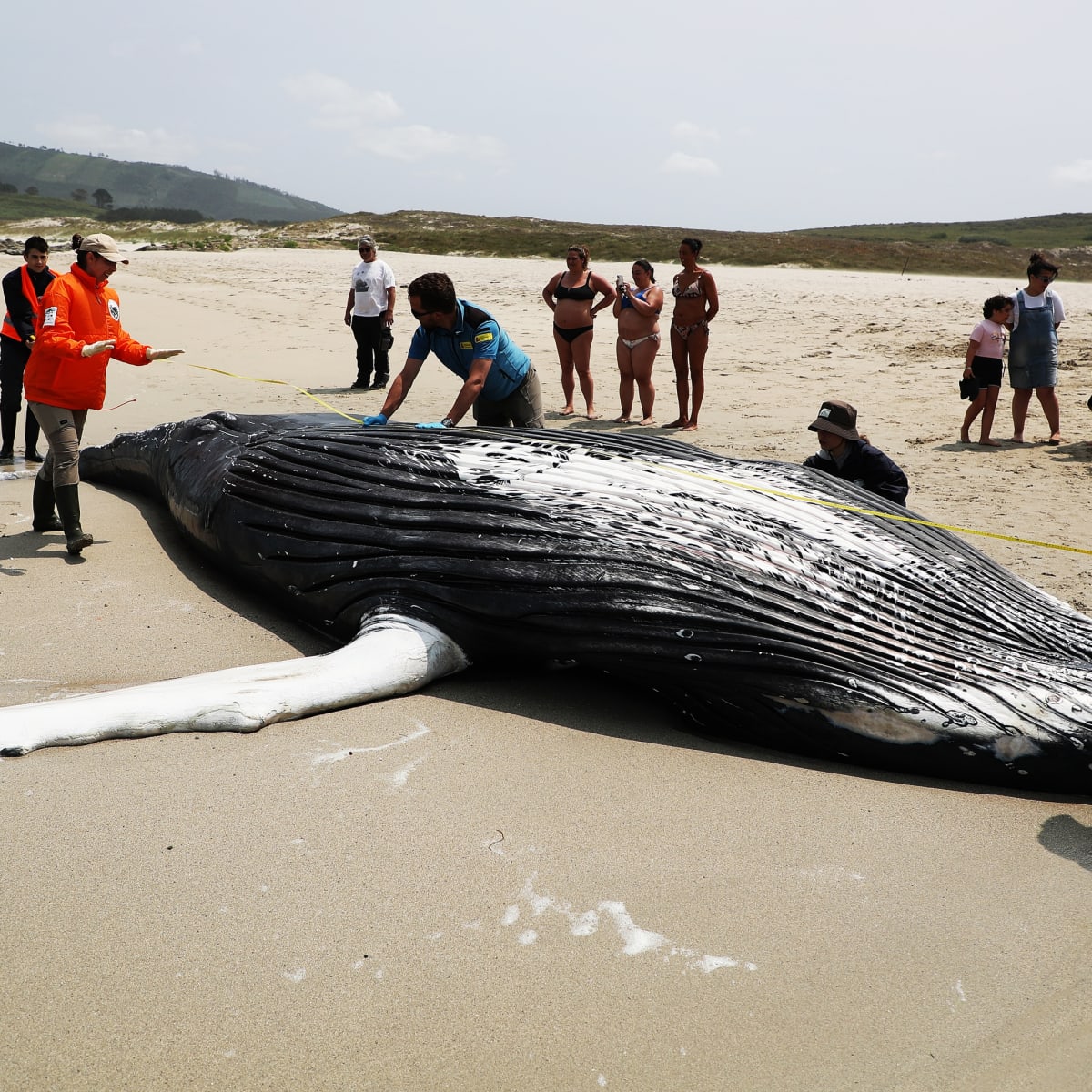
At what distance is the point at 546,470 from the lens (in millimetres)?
5055

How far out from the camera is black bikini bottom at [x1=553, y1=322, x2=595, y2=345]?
11.3m

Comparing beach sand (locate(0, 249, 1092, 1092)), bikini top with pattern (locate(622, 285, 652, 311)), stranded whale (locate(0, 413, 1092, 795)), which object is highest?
bikini top with pattern (locate(622, 285, 652, 311))

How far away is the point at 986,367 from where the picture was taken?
10234 mm

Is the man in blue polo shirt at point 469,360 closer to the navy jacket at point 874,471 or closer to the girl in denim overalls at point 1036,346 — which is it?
the navy jacket at point 874,471

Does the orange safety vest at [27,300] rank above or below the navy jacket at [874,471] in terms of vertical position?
above

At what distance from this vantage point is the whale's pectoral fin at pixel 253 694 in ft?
12.3

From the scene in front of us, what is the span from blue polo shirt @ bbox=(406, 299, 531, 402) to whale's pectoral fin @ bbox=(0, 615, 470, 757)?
2.22 meters

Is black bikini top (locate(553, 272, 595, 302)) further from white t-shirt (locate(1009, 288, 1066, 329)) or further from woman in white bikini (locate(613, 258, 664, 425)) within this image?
white t-shirt (locate(1009, 288, 1066, 329))

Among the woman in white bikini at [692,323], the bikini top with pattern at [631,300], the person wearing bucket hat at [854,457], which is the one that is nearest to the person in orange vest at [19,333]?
the bikini top with pattern at [631,300]

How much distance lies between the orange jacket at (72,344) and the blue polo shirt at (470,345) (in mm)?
1654

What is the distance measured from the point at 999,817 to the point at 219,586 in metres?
4.06

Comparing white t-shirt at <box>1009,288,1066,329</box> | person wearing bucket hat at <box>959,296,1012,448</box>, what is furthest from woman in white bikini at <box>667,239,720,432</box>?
white t-shirt at <box>1009,288,1066,329</box>

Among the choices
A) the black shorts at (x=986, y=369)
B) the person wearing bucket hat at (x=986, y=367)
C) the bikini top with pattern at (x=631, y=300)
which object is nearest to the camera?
the person wearing bucket hat at (x=986, y=367)

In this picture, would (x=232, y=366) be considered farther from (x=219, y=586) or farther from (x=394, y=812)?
(x=394, y=812)
